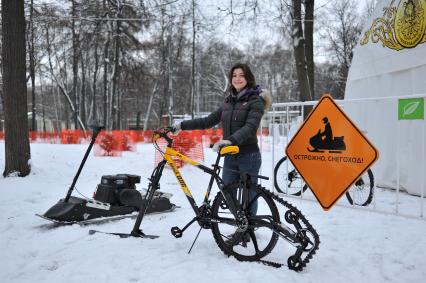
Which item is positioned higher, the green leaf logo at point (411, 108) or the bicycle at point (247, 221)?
the green leaf logo at point (411, 108)

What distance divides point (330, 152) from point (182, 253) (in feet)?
7.42

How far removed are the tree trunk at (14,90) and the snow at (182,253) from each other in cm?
189

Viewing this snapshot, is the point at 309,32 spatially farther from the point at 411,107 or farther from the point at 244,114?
the point at 244,114

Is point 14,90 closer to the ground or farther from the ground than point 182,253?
farther from the ground

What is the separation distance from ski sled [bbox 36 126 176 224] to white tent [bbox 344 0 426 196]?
4.29 m

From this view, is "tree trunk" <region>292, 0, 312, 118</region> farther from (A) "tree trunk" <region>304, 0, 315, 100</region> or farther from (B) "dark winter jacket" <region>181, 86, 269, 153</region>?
(B) "dark winter jacket" <region>181, 86, 269, 153</region>

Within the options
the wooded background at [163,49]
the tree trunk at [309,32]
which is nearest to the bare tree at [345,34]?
the wooded background at [163,49]

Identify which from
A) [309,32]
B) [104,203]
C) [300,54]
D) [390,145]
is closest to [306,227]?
[104,203]

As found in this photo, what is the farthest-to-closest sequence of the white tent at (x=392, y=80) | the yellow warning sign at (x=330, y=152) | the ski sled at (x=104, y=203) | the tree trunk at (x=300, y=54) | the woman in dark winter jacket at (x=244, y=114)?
the tree trunk at (x=300, y=54) → the white tent at (x=392, y=80) → the ski sled at (x=104, y=203) → the yellow warning sign at (x=330, y=152) → the woman in dark winter jacket at (x=244, y=114)

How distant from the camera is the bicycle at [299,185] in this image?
6398 mm

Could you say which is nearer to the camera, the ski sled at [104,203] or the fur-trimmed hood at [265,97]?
the fur-trimmed hood at [265,97]

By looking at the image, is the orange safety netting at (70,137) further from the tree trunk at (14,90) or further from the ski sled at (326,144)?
the ski sled at (326,144)

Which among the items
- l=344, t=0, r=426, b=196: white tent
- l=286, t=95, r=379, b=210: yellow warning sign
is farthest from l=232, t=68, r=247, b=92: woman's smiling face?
l=344, t=0, r=426, b=196: white tent

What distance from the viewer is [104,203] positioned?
516 cm
